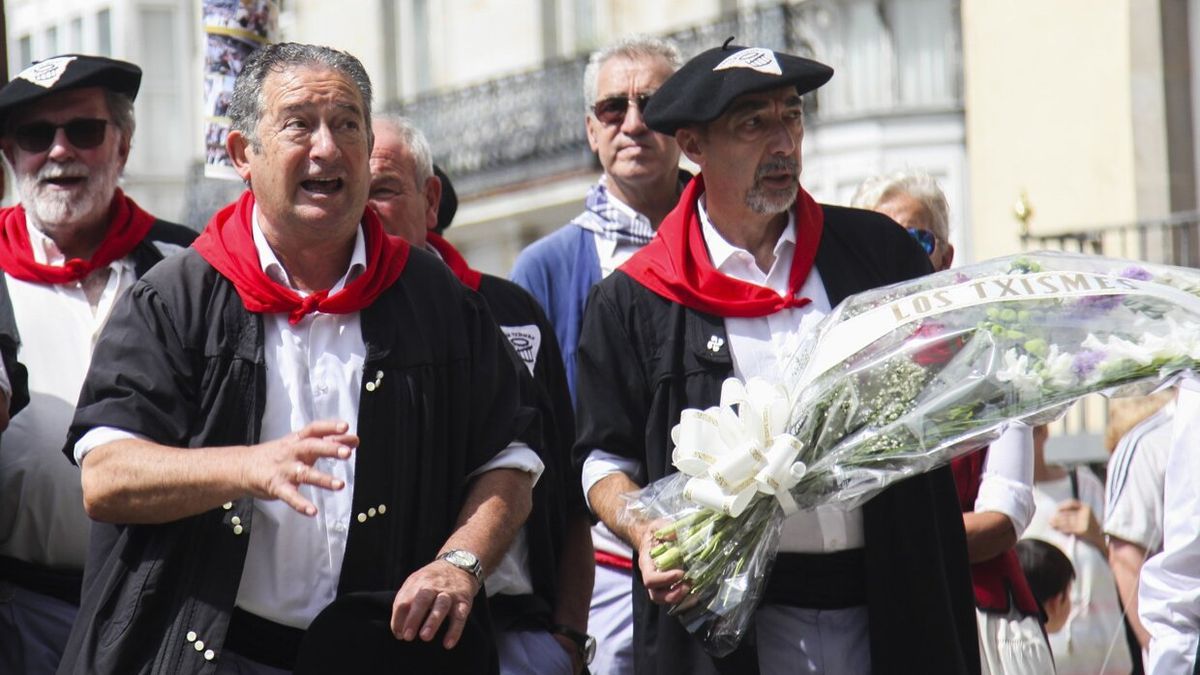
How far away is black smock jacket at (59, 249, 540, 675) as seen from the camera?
5492 millimetres

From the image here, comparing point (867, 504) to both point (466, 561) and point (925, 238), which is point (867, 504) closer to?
point (466, 561)

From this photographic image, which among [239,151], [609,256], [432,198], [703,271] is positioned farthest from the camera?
[609,256]

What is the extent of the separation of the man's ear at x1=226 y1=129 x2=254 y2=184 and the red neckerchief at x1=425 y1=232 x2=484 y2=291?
3.52 feet

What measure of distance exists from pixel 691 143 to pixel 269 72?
1.27 m

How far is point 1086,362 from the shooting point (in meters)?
5.45

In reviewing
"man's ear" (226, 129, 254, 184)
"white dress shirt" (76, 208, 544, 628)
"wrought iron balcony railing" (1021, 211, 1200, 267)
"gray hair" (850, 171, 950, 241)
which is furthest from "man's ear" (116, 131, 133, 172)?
"wrought iron balcony railing" (1021, 211, 1200, 267)

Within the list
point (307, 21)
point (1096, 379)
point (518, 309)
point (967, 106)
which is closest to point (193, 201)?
point (307, 21)

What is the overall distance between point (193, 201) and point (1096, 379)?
79.8 ft

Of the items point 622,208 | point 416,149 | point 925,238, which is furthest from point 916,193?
point 416,149

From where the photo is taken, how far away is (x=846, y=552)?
5.92 m

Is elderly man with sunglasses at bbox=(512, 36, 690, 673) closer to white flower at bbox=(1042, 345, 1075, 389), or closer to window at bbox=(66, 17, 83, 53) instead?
white flower at bbox=(1042, 345, 1075, 389)

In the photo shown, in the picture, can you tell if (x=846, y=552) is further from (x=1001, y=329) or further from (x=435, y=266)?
(x=435, y=266)

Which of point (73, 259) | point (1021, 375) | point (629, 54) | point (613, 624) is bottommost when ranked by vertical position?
point (613, 624)

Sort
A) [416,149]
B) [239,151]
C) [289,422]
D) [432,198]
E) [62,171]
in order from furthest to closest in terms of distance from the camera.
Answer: [432,198]
[416,149]
[62,171]
[239,151]
[289,422]
